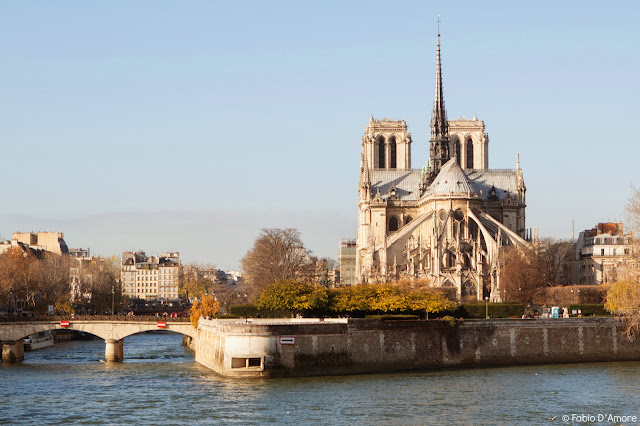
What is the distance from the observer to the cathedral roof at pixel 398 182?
5197 inches

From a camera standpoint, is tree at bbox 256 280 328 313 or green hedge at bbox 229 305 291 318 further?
green hedge at bbox 229 305 291 318

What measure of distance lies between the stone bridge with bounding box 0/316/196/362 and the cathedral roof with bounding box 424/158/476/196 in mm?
47589

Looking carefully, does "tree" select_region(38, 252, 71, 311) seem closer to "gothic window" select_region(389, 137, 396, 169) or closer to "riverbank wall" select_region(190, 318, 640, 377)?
"riverbank wall" select_region(190, 318, 640, 377)

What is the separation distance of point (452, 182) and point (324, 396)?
2765 inches

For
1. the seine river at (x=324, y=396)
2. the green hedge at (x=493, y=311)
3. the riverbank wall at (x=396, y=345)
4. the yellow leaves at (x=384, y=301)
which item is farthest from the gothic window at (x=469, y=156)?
the seine river at (x=324, y=396)

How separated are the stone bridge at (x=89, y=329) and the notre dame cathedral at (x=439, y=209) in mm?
35375

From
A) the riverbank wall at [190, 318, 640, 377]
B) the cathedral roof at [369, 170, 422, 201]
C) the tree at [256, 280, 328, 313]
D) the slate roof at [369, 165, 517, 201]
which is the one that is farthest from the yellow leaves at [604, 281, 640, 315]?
the cathedral roof at [369, 170, 422, 201]

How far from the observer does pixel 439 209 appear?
119 meters

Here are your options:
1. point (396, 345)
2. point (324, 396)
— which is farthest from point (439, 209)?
point (324, 396)

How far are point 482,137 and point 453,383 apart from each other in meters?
86.6

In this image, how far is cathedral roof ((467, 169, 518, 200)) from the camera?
130 metres

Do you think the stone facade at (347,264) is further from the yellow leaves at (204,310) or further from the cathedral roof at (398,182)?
the yellow leaves at (204,310)

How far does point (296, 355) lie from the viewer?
6025 cm

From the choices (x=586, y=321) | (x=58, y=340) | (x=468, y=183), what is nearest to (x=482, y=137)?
(x=468, y=183)
